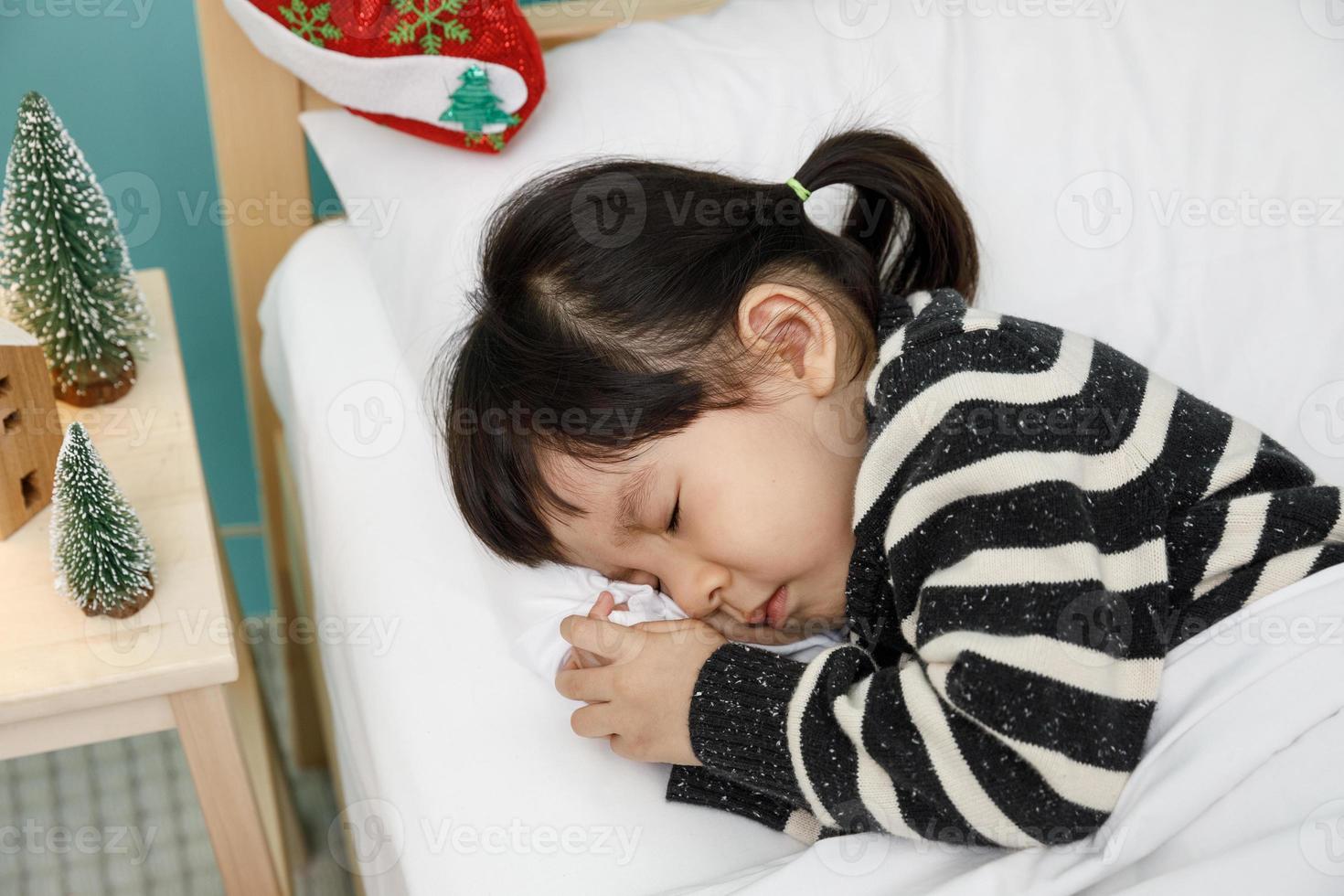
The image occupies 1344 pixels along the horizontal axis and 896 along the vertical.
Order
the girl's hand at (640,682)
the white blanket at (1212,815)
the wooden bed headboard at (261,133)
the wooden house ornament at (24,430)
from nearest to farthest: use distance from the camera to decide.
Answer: the white blanket at (1212,815) < the girl's hand at (640,682) < the wooden house ornament at (24,430) < the wooden bed headboard at (261,133)

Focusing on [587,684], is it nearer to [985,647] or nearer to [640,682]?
[640,682]

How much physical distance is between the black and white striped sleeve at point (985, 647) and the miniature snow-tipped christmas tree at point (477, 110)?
483 millimetres

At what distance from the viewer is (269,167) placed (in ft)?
3.99

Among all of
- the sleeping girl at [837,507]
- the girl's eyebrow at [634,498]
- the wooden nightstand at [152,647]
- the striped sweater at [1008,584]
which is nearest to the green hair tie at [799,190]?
the sleeping girl at [837,507]

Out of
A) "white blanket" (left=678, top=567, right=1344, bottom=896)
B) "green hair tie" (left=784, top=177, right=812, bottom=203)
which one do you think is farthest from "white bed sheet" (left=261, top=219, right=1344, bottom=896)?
"green hair tie" (left=784, top=177, right=812, bottom=203)

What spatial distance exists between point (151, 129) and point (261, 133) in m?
0.18

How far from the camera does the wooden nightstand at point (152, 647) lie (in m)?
0.80

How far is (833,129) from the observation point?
1082 mm

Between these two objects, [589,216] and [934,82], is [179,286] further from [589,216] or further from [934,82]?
[934,82]

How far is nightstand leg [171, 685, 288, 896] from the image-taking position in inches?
33.4

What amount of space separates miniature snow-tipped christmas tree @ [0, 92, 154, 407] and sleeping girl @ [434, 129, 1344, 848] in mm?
318

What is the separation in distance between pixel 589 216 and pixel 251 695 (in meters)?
0.72

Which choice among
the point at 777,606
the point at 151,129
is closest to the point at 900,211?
the point at 777,606

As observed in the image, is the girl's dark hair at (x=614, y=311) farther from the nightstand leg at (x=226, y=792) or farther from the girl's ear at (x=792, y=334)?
the nightstand leg at (x=226, y=792)
